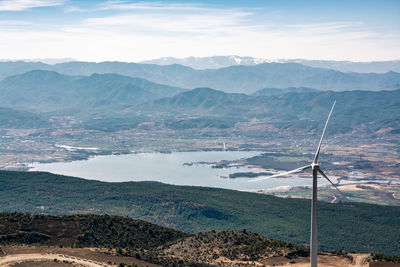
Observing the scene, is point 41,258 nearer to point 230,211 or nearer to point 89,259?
point 89,259

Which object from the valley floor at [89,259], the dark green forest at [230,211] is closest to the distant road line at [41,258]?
the valley floor at [89,259]

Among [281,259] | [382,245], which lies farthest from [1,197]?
[281,259]

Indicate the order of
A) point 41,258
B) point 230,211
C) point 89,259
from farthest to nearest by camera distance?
point 230,211
point 89,259
point 41,258

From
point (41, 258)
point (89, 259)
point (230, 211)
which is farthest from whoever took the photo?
point (230, 211)

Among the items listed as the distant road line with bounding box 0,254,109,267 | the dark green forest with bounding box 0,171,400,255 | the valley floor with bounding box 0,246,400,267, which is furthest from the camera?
the dark green forest with bounding box 0,171,400,255

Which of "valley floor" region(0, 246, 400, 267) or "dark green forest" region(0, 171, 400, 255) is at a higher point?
"valley floor" region(0, 246, 400, 267)

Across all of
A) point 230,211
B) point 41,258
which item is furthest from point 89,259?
point 230,211

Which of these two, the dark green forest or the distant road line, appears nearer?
the distant road line

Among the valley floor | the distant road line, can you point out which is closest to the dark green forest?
the valley floor

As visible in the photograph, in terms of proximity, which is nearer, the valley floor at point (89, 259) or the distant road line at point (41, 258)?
the distant road line at point (41, 258)

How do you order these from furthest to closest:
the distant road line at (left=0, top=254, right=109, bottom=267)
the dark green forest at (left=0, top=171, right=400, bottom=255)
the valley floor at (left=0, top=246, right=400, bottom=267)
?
the dark green forest at (left=0, top=171, right=400, bottom=255) → the valley floor at (left=0, top=246, right=400, bottom=267) → the distant road line at (left=0, top=254, right=109, bottom=267)

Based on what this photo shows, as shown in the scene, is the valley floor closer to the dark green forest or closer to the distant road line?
the distant road line

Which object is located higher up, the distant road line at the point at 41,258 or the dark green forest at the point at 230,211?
the distant road line at the point at 41,258

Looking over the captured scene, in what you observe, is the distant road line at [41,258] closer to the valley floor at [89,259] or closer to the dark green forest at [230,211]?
the valley floor at [89,259]
